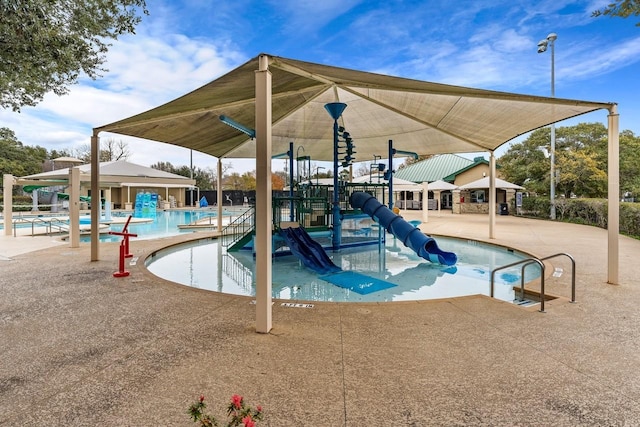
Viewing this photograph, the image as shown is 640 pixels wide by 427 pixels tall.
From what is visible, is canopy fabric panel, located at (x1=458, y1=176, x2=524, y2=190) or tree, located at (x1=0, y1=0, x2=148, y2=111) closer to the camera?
tree, located at (x1=0, y1=0, x2=148, y2=111)

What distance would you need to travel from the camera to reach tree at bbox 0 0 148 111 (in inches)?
170

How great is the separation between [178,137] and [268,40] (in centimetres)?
1017

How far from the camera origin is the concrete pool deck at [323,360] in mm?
2139

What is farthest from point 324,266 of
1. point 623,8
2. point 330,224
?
point 623,8

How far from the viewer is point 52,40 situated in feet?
15.2

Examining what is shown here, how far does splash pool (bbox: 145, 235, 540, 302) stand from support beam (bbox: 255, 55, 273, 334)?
1.61 metres

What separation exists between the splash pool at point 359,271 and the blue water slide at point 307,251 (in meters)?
0.23

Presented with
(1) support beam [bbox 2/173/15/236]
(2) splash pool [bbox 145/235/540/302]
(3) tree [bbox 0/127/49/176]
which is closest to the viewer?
(2) splash pool [bbox 145/235/540/302]

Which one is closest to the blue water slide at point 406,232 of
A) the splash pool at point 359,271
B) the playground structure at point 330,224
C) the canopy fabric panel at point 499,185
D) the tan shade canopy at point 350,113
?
the playground structure at point 330,224

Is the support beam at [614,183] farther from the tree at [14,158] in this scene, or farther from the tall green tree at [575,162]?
the tree at [14,158]

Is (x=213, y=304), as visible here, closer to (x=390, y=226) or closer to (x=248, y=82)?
(x=248, y=82)

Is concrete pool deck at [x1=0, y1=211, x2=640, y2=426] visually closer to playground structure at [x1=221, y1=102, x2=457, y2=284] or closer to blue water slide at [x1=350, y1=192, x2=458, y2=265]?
playground structure at [x1=221, y1=102, x2=457, y2=284]

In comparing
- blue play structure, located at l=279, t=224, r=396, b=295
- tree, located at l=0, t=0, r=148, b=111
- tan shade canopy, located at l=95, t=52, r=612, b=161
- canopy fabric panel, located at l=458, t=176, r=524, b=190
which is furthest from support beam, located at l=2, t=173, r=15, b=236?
canopy fabric panel, located at l=458, t=176, r=524, b=190

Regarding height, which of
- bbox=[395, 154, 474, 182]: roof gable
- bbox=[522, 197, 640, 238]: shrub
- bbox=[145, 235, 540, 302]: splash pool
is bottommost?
bbox=[145, 235, 540, 302]: splash pool
